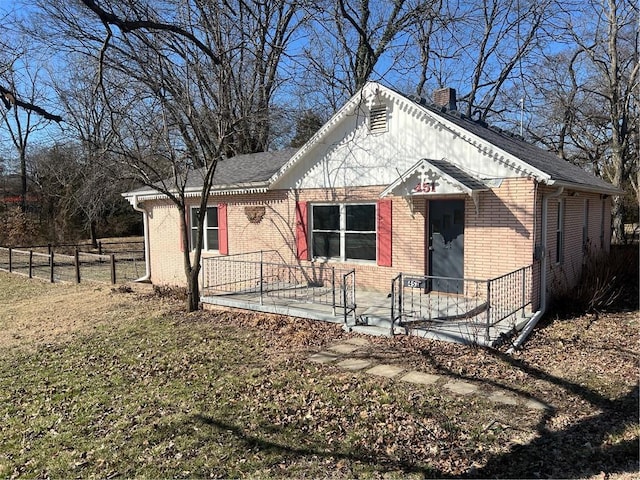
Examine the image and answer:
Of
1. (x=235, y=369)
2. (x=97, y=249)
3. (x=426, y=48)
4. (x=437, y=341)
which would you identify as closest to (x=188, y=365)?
(x=235, y=369)

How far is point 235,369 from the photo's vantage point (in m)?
7.14

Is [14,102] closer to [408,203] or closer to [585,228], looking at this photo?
[408,203]

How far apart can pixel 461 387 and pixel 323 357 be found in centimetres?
235

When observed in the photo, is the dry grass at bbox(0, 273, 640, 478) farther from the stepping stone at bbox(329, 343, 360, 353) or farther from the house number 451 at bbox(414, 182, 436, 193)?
the house number 451 at bbox(414, 182, 436, 193)

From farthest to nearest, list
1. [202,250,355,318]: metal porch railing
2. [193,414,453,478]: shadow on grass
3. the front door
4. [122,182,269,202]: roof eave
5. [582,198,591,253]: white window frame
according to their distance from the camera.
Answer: [582,198,591,253]: white window frame
[122,182,269,202]: roof eave
[202,250,355,318]: metal porch railing
the front door
[193,414,453,478]: shadow on grass

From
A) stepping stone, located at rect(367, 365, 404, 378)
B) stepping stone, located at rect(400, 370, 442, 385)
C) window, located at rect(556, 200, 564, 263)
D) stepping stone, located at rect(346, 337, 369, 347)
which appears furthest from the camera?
window, located at rect(556, 200, 564, 263)

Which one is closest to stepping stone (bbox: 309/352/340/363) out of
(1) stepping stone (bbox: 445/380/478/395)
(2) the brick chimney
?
(1) stepping stone (bbox: 445/380/478/395)

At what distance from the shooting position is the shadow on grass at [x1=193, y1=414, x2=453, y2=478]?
409cm

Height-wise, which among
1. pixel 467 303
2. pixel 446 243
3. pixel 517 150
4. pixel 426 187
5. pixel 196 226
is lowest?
pixel 467 303

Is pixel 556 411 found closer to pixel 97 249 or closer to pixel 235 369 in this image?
pixel 235 369

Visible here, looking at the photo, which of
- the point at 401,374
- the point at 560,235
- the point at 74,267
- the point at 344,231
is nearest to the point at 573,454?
the point at 401,374

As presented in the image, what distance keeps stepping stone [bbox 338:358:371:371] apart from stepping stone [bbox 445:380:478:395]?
4.48 feet

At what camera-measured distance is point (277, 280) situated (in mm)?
12844

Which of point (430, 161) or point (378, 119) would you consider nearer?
point (430, 161)
